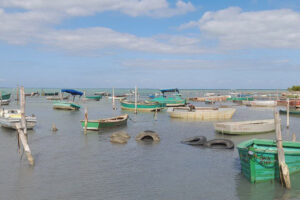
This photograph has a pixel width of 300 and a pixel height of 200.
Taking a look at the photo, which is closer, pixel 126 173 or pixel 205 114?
pixel 126 173

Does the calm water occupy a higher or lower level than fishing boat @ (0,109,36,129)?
lower

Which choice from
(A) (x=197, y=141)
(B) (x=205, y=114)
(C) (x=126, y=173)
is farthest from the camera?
(B) (x=205, y=114)

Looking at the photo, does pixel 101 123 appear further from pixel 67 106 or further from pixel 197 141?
pixel 67 106

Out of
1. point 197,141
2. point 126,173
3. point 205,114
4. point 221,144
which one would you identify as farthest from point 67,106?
point 126,173

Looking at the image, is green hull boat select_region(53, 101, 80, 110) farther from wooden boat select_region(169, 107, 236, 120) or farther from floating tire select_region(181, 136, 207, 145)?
floating tire select_region(181, 136, 207, 145)

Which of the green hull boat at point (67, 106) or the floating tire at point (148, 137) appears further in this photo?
the green hull boat at point (67, 106)

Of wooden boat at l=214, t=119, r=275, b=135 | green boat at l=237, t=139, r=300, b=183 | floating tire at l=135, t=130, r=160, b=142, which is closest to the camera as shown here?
green boat at l=237, t=139, r=300, b=183

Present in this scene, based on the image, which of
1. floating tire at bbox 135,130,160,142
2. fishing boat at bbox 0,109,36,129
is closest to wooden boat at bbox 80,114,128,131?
fishing boat at bbox 0,109,36,129

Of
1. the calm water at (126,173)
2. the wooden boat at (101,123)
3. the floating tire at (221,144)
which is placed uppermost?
the wooden boat at (101,123)

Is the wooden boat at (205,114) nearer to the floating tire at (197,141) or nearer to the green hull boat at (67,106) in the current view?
the floating tire at (197,141)

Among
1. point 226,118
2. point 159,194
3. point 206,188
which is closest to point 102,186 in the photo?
point 159,194

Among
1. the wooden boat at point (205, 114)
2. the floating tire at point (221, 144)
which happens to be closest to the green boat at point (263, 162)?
the floating tire at point (221, 144)

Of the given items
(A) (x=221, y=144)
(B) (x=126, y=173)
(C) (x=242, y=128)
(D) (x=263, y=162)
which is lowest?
(B) (x=126, y=173)

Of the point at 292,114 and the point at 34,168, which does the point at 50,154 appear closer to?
the point at 34,168
